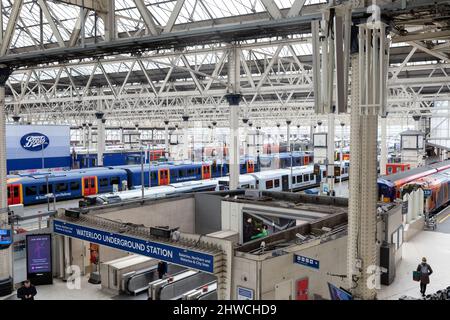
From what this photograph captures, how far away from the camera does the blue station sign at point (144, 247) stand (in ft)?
28.4

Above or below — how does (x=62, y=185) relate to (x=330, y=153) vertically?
below

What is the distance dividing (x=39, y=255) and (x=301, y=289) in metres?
8.34

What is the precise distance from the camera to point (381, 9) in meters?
7.60

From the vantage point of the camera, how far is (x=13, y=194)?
2427cm

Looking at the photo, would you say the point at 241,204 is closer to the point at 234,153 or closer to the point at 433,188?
the point at 234,153

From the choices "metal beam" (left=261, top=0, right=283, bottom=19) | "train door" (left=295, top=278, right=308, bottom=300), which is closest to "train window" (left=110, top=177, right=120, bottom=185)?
"train door" (left=295, top=278, right=308, bottom=300)

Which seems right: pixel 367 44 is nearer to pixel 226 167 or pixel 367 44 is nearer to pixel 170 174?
pixel 170 174

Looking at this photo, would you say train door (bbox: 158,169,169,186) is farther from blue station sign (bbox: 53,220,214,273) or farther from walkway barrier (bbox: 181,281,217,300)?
walkway barrier (bbox: 181,281,217,300)

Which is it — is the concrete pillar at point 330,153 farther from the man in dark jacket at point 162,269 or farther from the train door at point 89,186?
the train door at point 89,186

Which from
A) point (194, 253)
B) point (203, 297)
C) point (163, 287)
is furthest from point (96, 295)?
point (194, 253)

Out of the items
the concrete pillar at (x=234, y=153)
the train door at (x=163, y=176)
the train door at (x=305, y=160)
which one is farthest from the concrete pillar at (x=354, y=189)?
the train door at (x=305, y=160)

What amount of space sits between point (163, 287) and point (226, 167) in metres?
25.9

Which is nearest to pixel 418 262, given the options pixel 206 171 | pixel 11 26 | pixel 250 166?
pixel 11 26
